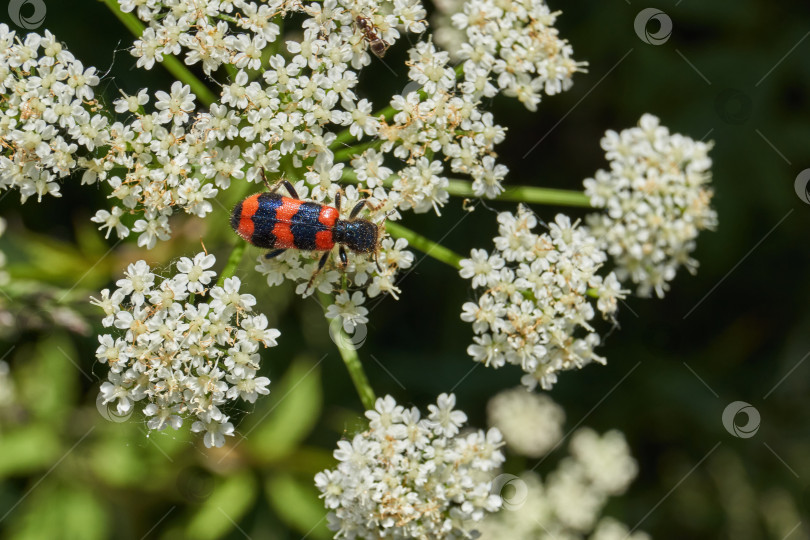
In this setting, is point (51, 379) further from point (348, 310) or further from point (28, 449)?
point (348, 310)

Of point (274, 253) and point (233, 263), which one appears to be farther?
point (233, 263)

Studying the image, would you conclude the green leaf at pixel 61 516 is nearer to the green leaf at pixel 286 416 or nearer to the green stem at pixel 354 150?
the green leaf at pixel 286 416

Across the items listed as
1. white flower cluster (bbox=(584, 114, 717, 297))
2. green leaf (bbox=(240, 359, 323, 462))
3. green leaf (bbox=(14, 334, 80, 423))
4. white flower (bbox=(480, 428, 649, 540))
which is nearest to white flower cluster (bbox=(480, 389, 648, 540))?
white flower (bbox=(480, 428, 649, 540))

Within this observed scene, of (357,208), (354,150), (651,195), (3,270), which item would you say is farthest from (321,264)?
(3,270)

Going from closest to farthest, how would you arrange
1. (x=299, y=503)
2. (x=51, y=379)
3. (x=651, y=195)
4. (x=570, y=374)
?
1. (x=651, y=195)
2. (x=299, y=503)
3. (x=51, y=379)
4. (x=570, y=374)

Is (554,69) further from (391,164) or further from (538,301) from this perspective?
(391,164)

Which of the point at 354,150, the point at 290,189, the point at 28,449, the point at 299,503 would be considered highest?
the point at 354,150

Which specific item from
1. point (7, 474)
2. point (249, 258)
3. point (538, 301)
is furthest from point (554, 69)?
point (7, 474)
